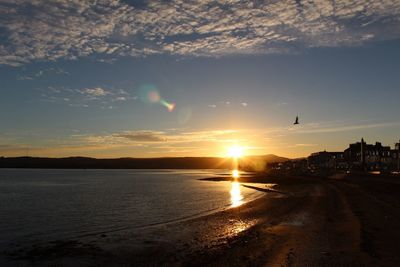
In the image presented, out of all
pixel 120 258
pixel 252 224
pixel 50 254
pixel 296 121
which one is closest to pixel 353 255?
pixel 120 258

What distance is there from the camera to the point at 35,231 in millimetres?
30172

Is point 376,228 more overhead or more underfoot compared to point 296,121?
more underfoot

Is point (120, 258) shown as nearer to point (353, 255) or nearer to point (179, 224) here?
point (353, 255)

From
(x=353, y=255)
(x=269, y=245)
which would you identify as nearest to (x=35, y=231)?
(x=269, y=245)

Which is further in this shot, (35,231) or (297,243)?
(35,231)

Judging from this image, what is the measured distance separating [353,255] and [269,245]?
15.2 ft

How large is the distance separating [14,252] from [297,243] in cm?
1538

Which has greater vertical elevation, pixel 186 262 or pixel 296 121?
pixel 296 121

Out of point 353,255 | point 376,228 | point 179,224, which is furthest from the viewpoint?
point 179,224

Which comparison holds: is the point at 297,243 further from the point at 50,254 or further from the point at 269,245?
the point at 50,254

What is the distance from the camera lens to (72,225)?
109 feet

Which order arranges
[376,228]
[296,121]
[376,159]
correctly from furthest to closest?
[376,159], [296,121], [376,228]

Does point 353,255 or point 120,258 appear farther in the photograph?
point 120,258

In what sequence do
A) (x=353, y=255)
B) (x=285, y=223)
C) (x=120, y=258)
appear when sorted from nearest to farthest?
(x=353, y=255) → (x=120, y=258) → (x=285, y=223)
